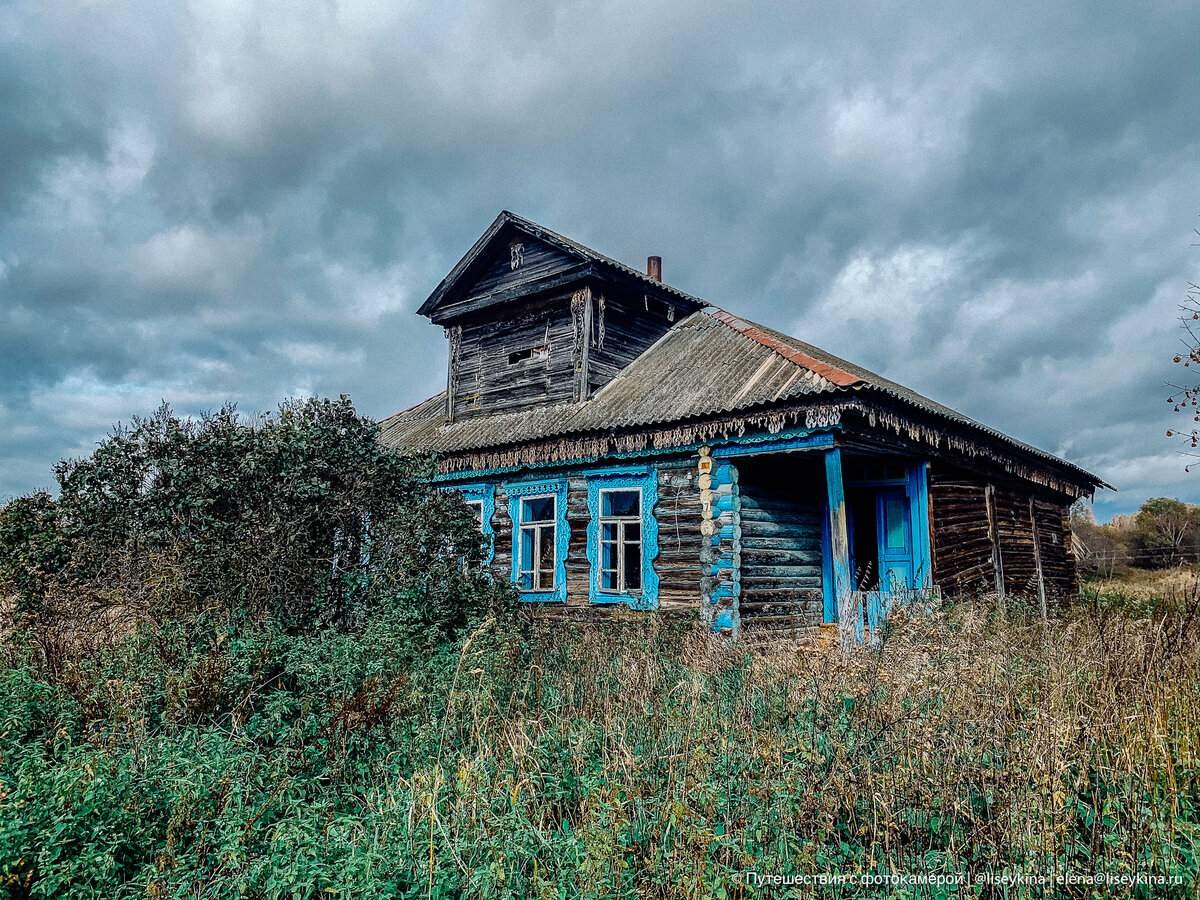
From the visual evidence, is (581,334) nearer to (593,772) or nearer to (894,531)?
(894,531)

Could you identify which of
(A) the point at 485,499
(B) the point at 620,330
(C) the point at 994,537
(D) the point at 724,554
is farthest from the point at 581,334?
(C) the point at 994,537

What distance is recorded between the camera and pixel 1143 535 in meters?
34.8

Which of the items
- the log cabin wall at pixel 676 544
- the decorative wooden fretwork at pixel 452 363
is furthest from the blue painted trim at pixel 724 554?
the decorative wooden fretwork at pixel 452 363

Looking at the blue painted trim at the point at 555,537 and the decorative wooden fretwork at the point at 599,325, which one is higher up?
the decorative wooden fretwork at the point at 599,325

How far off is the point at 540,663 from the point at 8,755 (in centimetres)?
446

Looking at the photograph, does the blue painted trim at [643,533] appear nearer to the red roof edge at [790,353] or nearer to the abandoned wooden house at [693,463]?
the abandoned wooden house at [693,463]

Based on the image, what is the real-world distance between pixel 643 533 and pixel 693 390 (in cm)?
254

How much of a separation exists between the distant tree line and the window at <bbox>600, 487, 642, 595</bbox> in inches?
846

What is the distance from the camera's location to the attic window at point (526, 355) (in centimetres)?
1534

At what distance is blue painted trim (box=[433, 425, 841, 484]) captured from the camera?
10.6 m

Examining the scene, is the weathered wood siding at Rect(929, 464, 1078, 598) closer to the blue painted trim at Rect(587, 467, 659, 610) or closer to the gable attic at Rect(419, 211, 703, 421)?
the blue painted trim at Rect(587, 467, 659, 610)

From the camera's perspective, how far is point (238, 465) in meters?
8.45

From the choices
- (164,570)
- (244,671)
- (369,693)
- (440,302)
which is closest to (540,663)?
(369,693)

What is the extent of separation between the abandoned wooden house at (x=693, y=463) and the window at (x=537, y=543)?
0.04 metres
